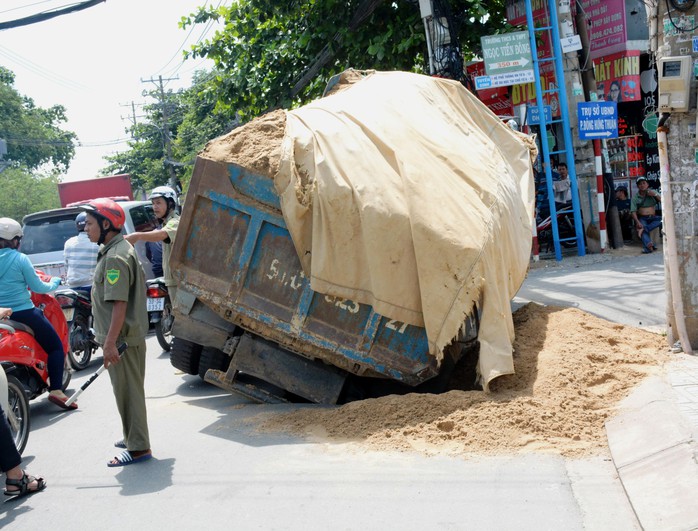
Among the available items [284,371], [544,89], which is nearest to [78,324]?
[284,371]

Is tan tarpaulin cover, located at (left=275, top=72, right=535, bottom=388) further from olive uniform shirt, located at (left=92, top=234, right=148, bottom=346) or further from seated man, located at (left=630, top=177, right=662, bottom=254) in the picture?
Result: seated man, located at (left=630, top=177, right=662, bottom=254)

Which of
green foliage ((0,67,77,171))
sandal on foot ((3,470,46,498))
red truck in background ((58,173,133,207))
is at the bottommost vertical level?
sandal on foot ((3,470,46,498))

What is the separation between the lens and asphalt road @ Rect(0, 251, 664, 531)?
416 centimetres

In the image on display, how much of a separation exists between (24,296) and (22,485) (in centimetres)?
239

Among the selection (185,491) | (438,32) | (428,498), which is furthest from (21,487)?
(438,32)

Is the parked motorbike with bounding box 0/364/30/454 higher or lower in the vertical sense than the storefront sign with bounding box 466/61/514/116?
lower

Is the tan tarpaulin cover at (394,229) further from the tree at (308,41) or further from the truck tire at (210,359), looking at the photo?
the tree at (308,41)

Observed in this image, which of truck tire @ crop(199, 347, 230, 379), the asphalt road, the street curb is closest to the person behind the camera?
the street curb

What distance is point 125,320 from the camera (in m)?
5.43

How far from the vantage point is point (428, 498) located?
439cm

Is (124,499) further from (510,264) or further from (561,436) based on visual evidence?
(510,264)

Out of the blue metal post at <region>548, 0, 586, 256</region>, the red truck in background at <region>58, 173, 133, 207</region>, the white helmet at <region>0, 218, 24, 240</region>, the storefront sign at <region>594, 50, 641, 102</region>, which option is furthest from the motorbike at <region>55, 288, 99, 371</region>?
the red truck in background at <region>58, 173, 133, 207</region>

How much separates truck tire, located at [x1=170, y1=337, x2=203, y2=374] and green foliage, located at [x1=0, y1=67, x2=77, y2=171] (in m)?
52.0

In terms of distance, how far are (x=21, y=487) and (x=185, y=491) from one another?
1.11m
